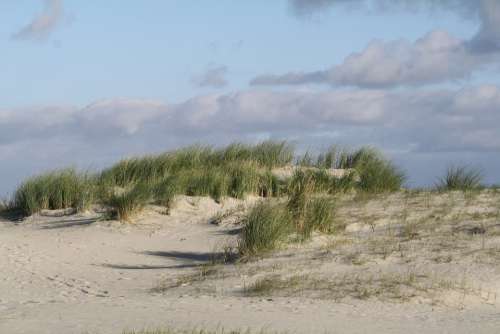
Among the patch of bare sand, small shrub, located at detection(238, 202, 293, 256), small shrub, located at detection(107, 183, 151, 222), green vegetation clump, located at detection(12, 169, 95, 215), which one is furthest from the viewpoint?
green vegetation clump, located at detection(12, 169, 95, 215)

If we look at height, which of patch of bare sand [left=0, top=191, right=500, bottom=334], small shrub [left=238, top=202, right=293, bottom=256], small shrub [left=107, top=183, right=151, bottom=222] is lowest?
patch of bare sand [left=0, top=191, right=500, bottom=334]

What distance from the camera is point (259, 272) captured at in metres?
9.45

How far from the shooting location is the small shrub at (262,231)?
34.4ft

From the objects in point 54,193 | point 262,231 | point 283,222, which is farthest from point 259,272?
point 54,193

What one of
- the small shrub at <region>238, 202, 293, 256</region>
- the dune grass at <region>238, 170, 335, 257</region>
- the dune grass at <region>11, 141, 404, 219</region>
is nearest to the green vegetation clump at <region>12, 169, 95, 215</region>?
the dune grass at <region>11, 141, 404, 219</region>

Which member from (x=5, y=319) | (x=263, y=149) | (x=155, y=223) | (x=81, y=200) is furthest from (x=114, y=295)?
(x=263, y=149)

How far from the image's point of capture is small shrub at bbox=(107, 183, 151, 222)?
13258mm

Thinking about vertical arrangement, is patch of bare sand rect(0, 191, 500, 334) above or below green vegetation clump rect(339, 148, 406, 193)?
below

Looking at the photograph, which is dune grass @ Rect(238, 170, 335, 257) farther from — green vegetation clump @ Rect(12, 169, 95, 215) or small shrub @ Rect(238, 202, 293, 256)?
green vegetation clump @ Rect(12, 169, 95, 215)

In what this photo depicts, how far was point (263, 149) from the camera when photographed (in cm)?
1731

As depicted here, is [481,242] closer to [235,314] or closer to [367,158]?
[235,314]

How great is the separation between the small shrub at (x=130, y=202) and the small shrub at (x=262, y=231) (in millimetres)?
2875

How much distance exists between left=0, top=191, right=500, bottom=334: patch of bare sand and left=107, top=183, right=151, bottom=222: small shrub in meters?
0.19

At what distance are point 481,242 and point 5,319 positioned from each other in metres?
6.14
